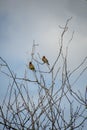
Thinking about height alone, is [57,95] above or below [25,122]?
above

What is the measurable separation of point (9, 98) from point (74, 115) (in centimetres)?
123

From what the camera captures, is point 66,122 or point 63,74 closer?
point 66,122

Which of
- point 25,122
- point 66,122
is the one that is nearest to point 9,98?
point 25,122

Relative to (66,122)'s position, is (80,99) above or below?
above

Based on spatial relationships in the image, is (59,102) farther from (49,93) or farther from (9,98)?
(9,98)

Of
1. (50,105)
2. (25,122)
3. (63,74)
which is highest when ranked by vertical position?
(63,74)

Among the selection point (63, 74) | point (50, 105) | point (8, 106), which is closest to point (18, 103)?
point (8, 106)

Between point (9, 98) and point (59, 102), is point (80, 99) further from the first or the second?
point (9, 98)

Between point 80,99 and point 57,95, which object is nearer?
point 80,99

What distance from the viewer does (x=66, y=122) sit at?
330 centimetres

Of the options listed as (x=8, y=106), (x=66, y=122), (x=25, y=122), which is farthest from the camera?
(x=8, y=106)

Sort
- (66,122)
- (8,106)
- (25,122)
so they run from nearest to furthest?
(66,122) < (25,122) < (8,106)

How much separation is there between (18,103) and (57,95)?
2.75 ft

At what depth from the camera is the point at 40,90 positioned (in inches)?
162
